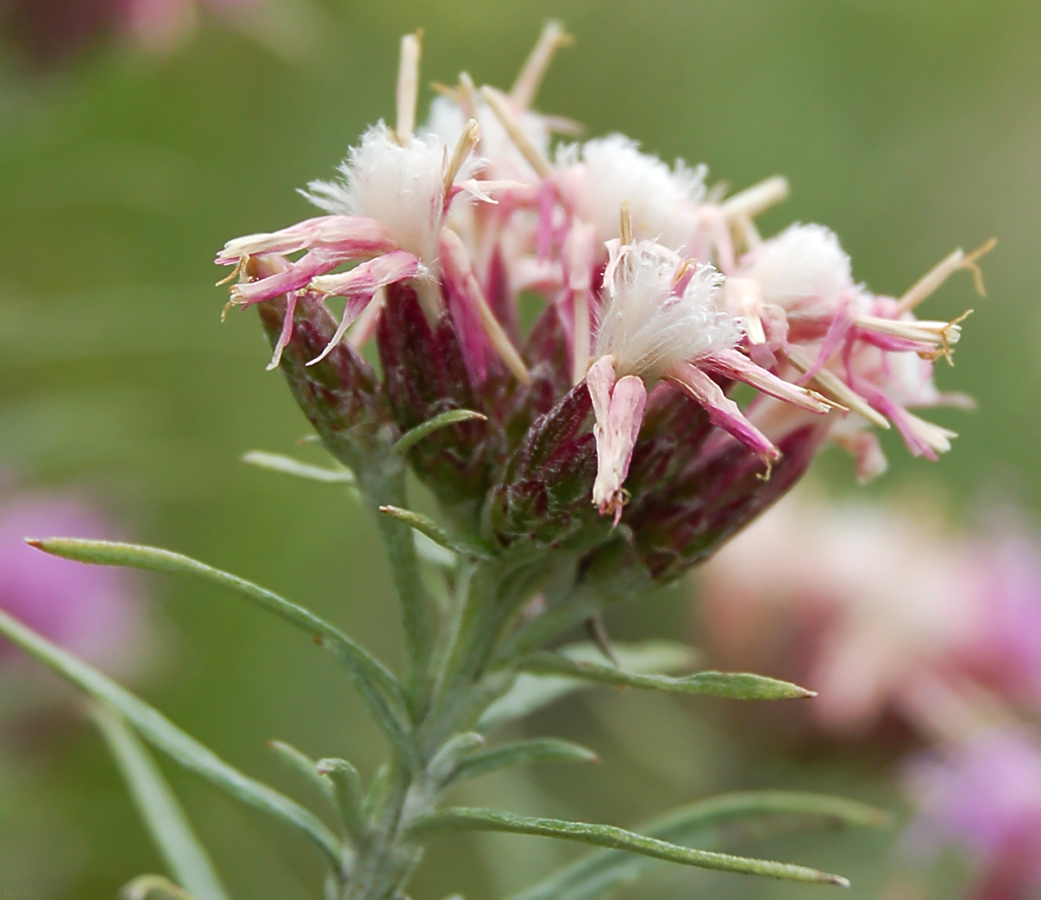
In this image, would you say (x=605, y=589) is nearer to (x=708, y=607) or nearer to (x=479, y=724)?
(x=479, y=724)

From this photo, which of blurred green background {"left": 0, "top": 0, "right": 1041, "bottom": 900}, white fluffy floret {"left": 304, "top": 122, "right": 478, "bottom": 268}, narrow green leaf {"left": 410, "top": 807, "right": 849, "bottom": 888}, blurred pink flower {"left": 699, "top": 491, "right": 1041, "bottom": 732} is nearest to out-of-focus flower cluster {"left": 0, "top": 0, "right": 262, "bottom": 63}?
blurred green background {"left": 0, "top": 0, "right": 1041, "bottom": 900}

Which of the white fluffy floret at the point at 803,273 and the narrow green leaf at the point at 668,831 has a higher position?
the white fluffy floret at the point at 803,273

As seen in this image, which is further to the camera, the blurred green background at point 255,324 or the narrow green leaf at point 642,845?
the blurred green background at point 255,324

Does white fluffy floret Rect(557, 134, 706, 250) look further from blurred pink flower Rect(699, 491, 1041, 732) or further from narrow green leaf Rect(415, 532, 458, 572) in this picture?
blurred pink flower Rect(699, 491, 1041, 732)

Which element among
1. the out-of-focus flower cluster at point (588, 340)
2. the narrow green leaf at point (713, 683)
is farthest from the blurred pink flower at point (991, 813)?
the narrow green leaf at point (713, 683)

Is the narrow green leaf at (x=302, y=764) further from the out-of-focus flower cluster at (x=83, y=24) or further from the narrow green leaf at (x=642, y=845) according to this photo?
the out-of-focus flower cluster at (x=83, y=24)

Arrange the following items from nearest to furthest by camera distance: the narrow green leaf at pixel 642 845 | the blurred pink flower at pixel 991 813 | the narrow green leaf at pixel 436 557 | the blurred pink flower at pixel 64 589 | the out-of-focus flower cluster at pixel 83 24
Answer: the narrow green leaf at pixel 642 845 → the narrow green leaf at pixel 436 557 → the blurred pink flower at pixel 991 813 → the out-of-focus flower cluster at pixel 83 24 → the blurred pink flower at pixel 64 589

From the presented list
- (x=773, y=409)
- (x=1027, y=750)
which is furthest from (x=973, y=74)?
(x=773, y=409)

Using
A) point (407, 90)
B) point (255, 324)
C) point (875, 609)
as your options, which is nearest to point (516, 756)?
point (407, 90)
